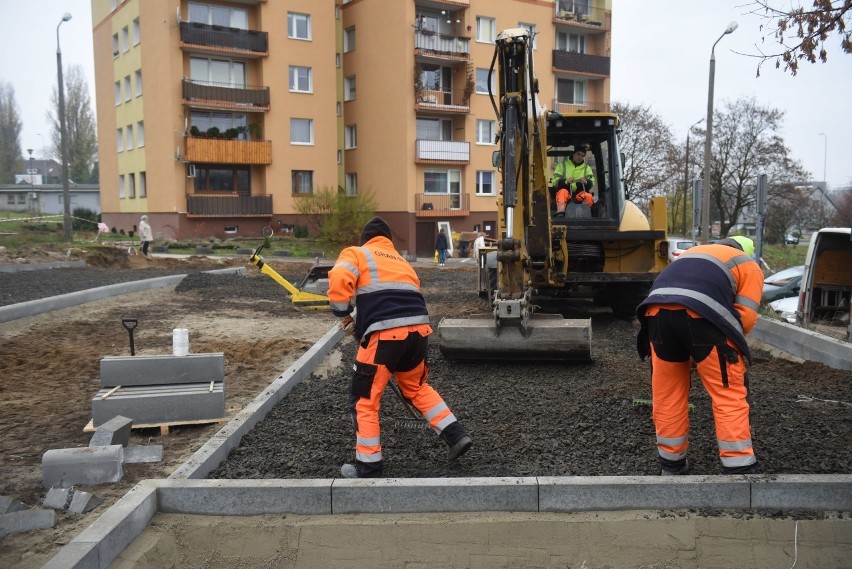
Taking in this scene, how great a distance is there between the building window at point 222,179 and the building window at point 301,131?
8.99 ft

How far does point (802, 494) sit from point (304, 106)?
115ft

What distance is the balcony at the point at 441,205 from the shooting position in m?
36.9

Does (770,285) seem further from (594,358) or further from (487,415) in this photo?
(487,415)

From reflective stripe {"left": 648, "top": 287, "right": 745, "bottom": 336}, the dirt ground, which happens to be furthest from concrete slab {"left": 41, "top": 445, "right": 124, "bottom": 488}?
reflective stripe {"left": 648, "top": 287, "right": 745, "bottom": 336}

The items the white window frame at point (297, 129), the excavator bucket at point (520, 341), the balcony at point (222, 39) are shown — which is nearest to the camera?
the excavator bucket at point (520, 341)

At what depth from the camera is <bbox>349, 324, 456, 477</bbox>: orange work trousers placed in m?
4.89

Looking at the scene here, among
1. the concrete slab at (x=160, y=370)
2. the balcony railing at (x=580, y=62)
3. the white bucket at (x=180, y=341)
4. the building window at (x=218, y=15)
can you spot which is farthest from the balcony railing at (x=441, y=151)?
the concrete slab at (x=160, y=370)

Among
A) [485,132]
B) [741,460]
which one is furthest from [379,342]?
[485,132]

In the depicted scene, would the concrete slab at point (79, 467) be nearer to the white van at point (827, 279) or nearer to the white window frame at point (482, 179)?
the white van at point (827, 279)

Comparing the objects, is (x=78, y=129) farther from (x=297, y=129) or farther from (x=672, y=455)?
(x=672, y=455)

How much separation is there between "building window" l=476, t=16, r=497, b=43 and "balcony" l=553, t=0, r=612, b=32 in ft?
11.9

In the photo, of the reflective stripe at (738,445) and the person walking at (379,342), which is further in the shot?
the person walking at (379,342)

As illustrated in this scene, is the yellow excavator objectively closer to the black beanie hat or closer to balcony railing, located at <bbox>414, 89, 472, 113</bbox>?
the black beanie hat

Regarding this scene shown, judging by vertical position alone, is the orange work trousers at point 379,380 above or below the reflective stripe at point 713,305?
below
